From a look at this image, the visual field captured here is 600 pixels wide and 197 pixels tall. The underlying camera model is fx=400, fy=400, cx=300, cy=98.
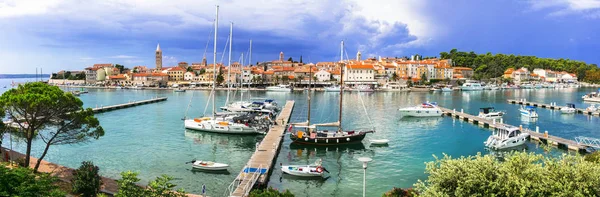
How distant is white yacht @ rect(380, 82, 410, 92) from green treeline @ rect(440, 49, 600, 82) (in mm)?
43345

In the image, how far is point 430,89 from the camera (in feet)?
351

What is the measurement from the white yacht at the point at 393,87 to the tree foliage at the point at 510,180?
9627 cm

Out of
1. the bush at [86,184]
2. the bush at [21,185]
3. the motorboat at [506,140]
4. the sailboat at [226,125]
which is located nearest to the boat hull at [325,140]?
the sailboat at [226,125]

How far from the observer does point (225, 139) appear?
3061 centimetres

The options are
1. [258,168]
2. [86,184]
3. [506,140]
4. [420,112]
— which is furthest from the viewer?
[420,112]

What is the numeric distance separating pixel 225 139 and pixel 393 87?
8383 cm

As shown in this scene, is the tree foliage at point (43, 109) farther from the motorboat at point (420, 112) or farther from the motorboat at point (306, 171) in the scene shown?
the motorboat at point (420, 112)

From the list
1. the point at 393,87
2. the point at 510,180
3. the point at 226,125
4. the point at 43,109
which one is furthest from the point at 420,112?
the point at 393,87

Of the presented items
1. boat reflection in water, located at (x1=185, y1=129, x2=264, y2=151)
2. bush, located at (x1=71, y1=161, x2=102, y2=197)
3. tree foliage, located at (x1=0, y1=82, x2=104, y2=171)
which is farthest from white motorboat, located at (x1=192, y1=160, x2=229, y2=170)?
bush, located at (x1=71, y1=161, x2=102, y2=197)

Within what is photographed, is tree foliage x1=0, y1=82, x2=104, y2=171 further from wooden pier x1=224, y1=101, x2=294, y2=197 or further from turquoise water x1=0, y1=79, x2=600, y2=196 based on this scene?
wooden pier x1=224, y1=101, x2=294, y2=197

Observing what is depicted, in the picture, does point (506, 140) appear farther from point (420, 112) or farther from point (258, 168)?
point (420, 112)

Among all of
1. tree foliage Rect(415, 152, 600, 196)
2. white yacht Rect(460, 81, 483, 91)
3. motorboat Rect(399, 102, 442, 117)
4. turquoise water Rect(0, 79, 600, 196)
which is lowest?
turquoise water Rect(0, 79, 600, 196)

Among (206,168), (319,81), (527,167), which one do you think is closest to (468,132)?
(206,168)

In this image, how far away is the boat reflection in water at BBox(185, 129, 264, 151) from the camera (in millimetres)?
28391
